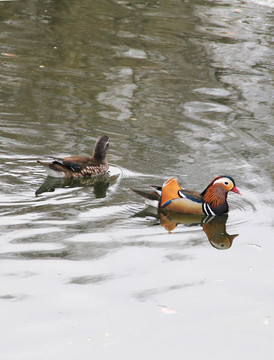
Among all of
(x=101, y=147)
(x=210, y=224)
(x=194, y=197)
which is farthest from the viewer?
(x=101, y=147)

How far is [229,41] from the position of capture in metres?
17.5

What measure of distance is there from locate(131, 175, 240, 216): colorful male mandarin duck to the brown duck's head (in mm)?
1291

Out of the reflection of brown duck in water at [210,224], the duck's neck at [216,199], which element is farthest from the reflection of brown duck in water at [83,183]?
the duck's neck at [216,199]

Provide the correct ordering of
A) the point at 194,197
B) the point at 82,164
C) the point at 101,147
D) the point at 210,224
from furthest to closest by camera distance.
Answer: the point at 101,147
the point at 82,164
the point at 194,197
the point at 210,224

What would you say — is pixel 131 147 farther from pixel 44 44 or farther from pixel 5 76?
pixel 44 44

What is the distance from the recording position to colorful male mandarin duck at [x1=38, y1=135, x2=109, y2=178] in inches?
403

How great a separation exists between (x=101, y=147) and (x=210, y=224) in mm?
2225

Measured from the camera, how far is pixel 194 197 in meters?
9.60

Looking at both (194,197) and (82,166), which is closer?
(194,197)

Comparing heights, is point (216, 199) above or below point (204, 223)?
above

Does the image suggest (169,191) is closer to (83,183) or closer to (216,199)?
(216,199)

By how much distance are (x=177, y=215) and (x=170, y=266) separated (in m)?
1.85

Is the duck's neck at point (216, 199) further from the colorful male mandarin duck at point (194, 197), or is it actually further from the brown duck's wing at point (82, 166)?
the brown duck's wing at point (82, 166)

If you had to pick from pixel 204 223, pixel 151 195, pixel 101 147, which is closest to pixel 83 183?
pixel 101 147
